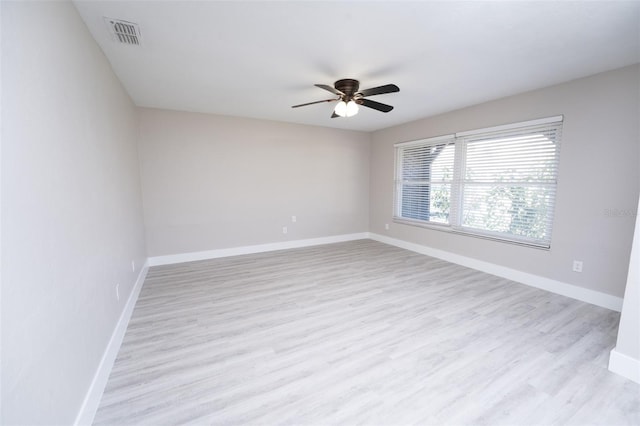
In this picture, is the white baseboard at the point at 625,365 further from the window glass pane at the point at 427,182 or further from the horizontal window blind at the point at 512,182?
the window glass pane at the point at 427,182

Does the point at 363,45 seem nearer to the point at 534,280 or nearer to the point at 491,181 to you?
the point at 491,181

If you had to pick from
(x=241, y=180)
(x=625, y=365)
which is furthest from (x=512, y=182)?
(x=241, y=180)

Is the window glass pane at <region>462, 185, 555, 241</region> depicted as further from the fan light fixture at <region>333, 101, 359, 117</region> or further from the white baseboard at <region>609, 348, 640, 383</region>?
the fan light fixture at <region>333, 101, 359, 117</region>

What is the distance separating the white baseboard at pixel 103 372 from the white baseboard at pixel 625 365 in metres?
3.36

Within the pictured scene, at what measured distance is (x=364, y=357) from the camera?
200 cm

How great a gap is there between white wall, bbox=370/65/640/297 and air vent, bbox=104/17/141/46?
13.8 feet

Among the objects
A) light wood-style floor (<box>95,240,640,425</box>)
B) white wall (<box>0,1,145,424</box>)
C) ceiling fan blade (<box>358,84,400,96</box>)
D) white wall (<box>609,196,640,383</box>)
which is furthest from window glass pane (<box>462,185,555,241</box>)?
white wall (<box>0,1,145,424</box>)

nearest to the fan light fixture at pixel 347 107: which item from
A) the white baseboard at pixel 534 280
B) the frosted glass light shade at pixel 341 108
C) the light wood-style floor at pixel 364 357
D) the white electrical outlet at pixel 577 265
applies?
the frosted glass light shade at pixel 341 108

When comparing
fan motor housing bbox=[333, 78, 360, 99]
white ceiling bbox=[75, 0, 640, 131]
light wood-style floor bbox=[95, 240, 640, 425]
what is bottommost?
light wood-style floor bbox=[95, 240, 640, 425]

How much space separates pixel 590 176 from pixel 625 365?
1.99m

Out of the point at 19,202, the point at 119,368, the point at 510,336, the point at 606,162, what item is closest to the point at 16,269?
the point at 19,202

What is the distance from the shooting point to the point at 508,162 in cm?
358

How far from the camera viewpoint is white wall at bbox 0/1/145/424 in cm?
94

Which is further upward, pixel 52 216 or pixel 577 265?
pixel 52 216
